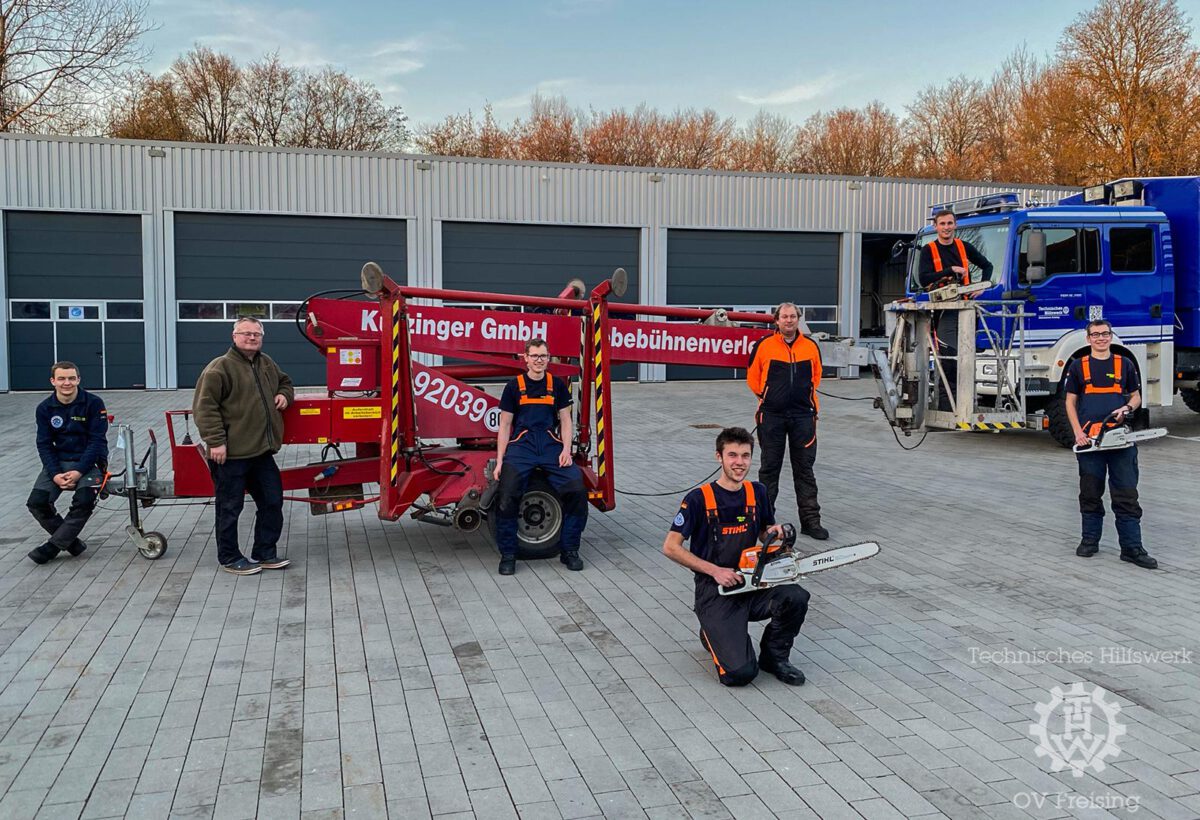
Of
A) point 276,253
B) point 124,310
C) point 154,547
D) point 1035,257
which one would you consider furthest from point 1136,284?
point 124,310

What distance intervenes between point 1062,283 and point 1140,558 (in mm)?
Answer: 6158

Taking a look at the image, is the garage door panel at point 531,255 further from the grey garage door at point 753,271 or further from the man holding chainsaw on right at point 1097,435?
the man holding chainsaw on right at point 1097,435

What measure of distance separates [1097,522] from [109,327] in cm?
2099

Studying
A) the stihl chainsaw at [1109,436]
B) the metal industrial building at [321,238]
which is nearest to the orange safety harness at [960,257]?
the stihl chainsaw at [1109,436]

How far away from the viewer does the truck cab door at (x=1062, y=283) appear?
11906 millimetres

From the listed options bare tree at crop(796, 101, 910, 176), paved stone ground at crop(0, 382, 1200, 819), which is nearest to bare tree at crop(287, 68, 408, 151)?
bare tree at crop(796, 101, 910, 176)

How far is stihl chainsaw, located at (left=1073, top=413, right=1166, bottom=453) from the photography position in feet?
22.4

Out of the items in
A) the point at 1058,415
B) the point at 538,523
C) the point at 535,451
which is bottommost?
the point at 538,523

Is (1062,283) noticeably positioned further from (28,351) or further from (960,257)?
(28,351)

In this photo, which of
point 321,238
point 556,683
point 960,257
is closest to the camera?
point 556,683

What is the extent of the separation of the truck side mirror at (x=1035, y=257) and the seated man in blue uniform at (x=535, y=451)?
7375 millimetres

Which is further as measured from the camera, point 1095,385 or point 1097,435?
point 1095,385

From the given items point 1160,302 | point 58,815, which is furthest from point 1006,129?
point 58,815

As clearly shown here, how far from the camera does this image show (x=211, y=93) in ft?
130
